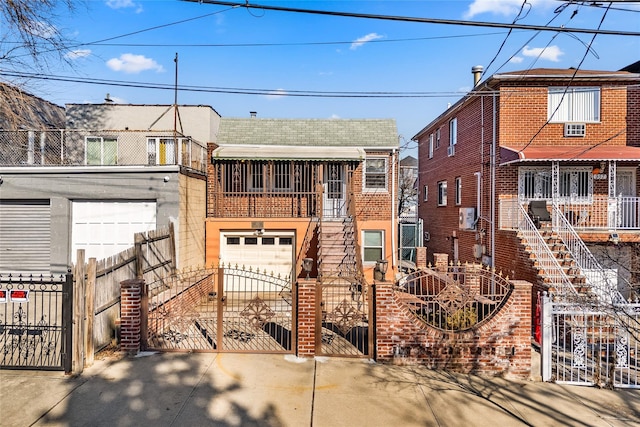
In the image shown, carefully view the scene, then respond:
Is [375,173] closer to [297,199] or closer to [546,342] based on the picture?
[297,199]

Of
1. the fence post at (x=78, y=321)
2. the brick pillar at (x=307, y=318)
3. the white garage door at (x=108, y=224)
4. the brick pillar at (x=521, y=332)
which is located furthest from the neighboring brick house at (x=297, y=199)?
the fence post at (x=78, y=321)

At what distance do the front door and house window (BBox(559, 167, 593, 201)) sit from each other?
319 inches

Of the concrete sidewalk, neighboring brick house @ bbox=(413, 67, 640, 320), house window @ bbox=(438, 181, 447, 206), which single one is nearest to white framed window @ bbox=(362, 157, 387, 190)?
neighboring brick house @ bbox=(413, 67, 640, 320)

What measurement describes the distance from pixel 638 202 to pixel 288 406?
1387 centimetres

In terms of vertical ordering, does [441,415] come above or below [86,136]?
below

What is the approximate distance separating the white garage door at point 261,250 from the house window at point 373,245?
2.82 meters

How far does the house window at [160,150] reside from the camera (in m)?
14.5

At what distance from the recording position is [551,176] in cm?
1339

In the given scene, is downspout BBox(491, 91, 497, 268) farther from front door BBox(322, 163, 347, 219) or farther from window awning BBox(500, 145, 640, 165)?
front door BBox(322, 163, 347, 219)

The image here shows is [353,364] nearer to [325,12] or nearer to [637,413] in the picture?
[637,413]

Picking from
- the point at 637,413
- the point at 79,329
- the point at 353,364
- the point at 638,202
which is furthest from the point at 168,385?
the point at 638,202

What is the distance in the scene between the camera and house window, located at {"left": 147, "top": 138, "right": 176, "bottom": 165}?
1452 centimetres

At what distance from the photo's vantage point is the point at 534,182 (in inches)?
531

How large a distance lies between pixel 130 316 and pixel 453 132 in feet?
53.4
